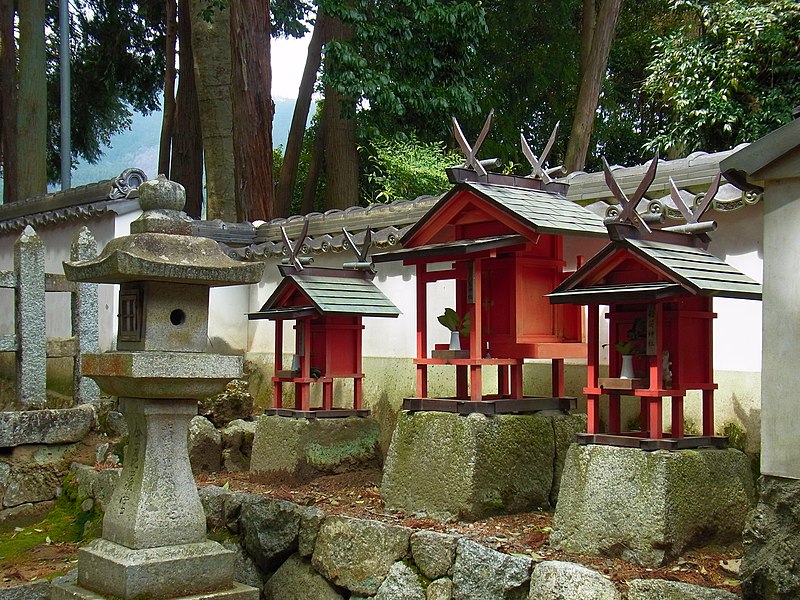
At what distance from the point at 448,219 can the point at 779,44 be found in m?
7.99

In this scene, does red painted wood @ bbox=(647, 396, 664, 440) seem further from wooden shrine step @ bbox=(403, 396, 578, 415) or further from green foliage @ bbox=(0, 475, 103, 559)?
green foliage @ bbox=(0, 475, 103, 559)

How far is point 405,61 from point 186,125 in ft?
20.9

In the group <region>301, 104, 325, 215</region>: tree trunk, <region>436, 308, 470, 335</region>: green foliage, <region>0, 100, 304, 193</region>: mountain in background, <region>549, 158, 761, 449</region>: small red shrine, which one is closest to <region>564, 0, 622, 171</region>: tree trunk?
<region>301, 104, 325, 215</region>: tree trunk

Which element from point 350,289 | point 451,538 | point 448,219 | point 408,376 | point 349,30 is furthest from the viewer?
point 349,30

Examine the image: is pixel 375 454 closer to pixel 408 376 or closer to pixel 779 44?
pixel 408 376

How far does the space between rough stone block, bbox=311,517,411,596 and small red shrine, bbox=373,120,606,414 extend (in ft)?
3.08

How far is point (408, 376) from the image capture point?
8.72 m

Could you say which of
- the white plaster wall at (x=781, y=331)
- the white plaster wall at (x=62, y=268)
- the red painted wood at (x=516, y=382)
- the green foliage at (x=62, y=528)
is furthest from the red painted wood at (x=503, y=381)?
the white plaster wall at (x=62, y=268)

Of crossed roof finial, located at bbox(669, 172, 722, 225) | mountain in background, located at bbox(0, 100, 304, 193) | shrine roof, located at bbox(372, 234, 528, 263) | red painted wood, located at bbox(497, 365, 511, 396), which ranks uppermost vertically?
mountain in background, located at bbox(0, 100, 304, 193)

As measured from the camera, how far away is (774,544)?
435 centimetres

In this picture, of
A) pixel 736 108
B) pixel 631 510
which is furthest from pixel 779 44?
pixel 631 510

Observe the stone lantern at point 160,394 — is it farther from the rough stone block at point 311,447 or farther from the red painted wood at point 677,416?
the red painted wood at point 677,416

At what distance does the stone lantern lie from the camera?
5957mm

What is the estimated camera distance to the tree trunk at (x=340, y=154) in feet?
50.3
